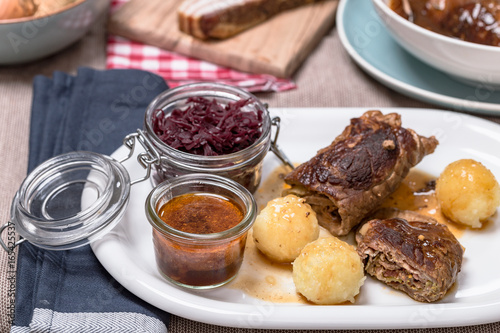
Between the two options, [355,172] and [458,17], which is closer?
[355,172]

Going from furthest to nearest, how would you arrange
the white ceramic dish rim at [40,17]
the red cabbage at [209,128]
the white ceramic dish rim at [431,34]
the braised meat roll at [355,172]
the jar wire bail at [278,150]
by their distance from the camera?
the white ceramic dish rim at [40,17] < the white ceramic dish rim at [431,34] < the jar wire bail at [278,150] < the red cabbage at [209,128] < the braised meat roll at [355,172]

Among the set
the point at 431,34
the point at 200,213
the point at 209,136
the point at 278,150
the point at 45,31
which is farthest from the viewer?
the point at 45,31

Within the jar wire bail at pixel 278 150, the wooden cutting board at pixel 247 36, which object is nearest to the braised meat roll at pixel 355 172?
the jar wire bail at pixel 278 150

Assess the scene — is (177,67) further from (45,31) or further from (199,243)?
(199,243)

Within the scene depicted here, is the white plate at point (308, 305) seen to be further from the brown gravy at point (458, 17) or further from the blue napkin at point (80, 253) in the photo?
the brown gravy at point (458, 17)

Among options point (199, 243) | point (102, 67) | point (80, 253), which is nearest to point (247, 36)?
point (102, 67)

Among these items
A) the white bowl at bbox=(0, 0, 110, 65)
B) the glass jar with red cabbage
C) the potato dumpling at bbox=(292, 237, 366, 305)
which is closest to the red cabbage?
the glass jar with red cabbage

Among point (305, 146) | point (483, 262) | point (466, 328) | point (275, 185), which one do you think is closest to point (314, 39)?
point (305, 146)
